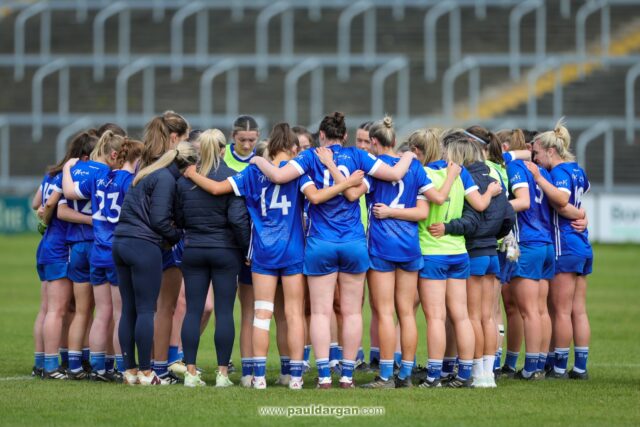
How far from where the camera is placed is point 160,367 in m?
10.9

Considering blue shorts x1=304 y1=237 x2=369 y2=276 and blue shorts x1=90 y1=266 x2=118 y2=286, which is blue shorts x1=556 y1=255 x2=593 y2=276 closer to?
blue shorts x1=304 y1=237 x2=369 y2=276

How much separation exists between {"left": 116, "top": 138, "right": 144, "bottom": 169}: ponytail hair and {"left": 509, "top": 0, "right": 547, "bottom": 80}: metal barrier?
25716mm

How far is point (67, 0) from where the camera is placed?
131ft

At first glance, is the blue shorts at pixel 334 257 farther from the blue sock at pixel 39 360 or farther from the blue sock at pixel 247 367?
the blue sock at pixel 39 360

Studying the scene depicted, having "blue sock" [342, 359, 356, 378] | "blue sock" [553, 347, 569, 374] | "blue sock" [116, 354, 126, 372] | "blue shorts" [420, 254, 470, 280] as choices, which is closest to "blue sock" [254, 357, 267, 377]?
"blue sock" [342, 359, 356, 378]

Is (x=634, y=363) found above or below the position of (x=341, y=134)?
below

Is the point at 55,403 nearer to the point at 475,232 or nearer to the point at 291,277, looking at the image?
the point at 291,277

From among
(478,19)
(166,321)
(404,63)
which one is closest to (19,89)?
(404,63)

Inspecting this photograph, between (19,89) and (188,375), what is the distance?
28838mm

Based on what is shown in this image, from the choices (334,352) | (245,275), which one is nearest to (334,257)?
(245,275)

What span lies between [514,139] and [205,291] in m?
3.64

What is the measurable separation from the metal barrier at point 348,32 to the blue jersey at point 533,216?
24823 millimetres

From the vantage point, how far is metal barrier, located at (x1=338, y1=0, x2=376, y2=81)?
36.1 m

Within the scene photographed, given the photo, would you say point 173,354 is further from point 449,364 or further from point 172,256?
point 449,364
